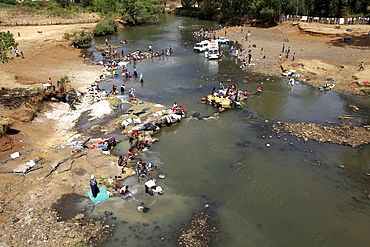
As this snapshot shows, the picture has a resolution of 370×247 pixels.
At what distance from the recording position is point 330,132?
72.7 feet

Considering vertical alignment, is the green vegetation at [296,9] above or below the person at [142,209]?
above

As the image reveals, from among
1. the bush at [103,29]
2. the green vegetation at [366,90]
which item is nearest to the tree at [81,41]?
the bush at [103,29]

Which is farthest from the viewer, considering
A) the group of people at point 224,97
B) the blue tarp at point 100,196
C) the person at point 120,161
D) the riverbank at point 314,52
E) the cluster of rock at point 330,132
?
the riverbank at point 314,52

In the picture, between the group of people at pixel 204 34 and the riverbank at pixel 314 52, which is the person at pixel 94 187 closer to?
the riverbank at pixel 314 52

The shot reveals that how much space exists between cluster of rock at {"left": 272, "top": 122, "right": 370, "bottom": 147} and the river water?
0.71 meters

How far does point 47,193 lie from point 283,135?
58.4ft

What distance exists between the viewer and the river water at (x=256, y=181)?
545 inches

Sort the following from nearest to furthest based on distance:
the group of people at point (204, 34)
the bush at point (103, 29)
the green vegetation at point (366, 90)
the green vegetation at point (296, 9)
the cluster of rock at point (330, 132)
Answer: the cluster of rock at point (330, 132), the green vegetation at point (366, 90), the green vegetation at point (296, 9), the group of people at point (204, 34), the bush at point (103, 29)

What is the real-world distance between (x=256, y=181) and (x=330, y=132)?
30.5 feet

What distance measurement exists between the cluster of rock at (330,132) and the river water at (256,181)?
705 millimetres

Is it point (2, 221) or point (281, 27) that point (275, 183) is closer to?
point (2, 221)

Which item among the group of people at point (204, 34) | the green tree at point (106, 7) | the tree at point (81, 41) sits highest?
the green tree at point (106, 7)

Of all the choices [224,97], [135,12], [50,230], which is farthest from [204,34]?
[50,230]

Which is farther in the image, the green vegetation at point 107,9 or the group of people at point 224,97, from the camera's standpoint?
the green vegetation at point 107,9
